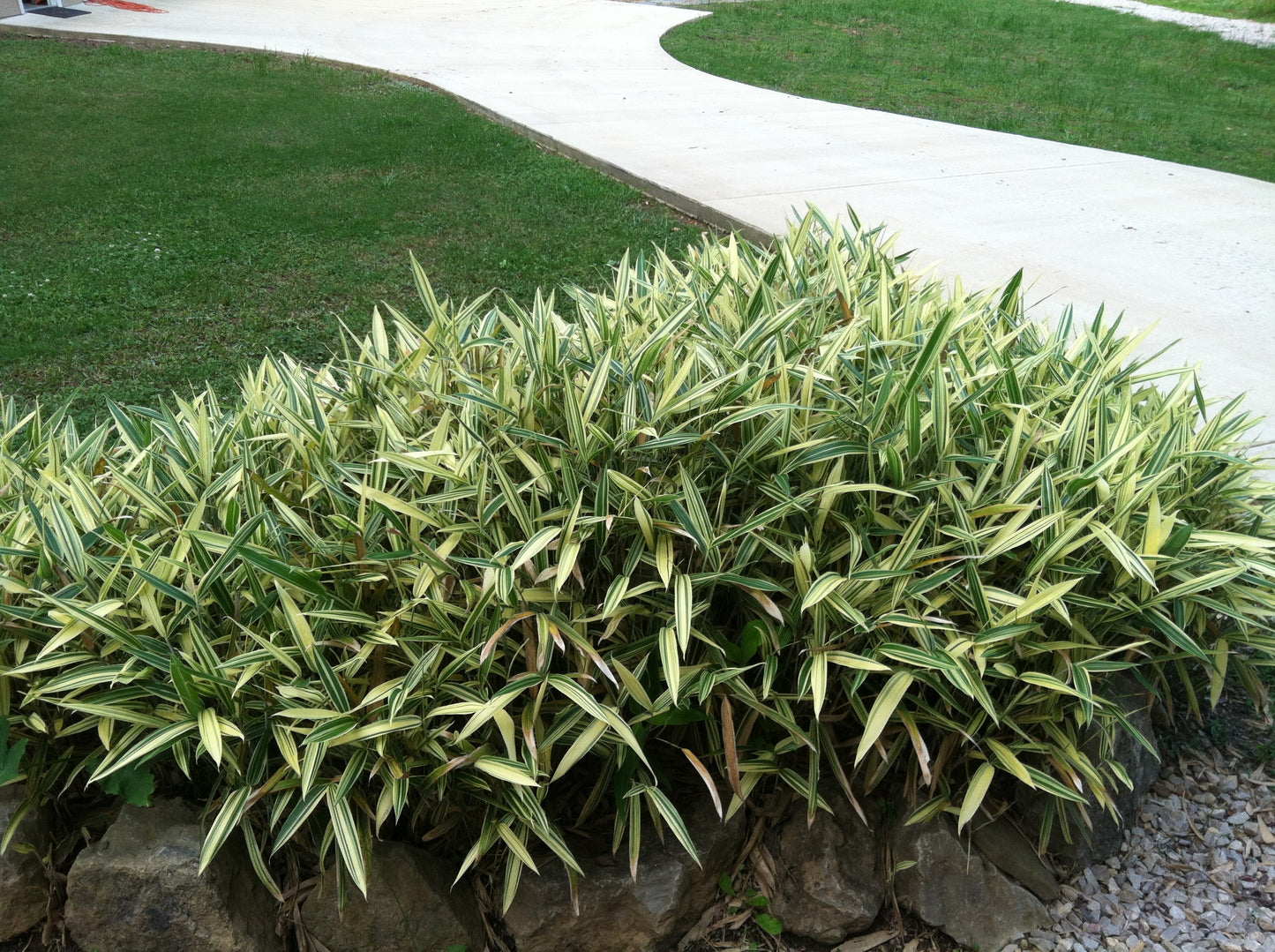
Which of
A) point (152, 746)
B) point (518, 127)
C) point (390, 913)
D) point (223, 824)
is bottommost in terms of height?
point (390, 913)

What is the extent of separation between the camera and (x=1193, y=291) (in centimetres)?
543

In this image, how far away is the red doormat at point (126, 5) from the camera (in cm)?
1330

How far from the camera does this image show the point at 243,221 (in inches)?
251

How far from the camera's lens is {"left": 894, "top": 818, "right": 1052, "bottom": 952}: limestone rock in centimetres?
244

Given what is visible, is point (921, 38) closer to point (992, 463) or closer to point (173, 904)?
point (992, 463)

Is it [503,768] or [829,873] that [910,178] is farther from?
[503,768]

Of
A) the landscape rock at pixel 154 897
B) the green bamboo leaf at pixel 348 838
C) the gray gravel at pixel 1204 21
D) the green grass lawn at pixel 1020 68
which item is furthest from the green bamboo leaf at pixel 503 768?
the gray gravel at pixel 1204 21

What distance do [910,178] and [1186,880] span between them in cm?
540

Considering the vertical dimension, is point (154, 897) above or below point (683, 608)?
below

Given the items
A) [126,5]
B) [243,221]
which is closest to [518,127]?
[243,221]

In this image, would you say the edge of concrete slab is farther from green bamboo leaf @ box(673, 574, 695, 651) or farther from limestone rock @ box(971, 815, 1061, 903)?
limestone rock @ box(971, 815, 1061, 903)

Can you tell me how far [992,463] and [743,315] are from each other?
99 cm

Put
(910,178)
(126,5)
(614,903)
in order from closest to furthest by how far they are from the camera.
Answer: (614,903) < (910,178) < (126,5)

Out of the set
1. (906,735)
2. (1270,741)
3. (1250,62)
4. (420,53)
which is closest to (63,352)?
(906,735)
